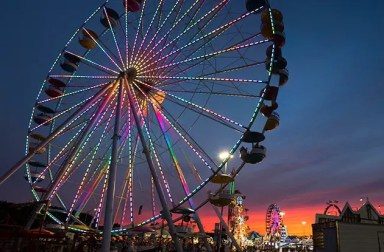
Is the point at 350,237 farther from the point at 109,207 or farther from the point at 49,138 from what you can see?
the point at 49,138

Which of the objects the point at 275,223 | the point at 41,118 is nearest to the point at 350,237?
the point at 41,118

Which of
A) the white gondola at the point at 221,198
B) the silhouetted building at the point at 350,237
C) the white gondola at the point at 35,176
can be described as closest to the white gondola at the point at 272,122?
the white gondola at the point at 221,198

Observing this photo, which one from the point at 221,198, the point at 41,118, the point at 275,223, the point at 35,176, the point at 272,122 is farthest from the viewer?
the point at 275,223

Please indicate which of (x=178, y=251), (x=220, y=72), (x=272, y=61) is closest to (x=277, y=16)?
(x=272, y=61)

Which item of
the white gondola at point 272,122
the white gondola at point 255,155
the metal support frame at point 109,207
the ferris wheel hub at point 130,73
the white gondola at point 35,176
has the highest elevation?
the ferris wheel hub at point 130,73

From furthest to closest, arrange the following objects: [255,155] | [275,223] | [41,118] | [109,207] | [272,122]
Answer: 1. [275,223]
2. [41,118]
3. [272,122]
4. [255,155]
5. [109,207]

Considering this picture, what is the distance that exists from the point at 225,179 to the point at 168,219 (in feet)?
11.0

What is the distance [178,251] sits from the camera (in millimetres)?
12836

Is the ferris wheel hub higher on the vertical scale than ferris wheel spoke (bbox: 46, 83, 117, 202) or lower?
higher

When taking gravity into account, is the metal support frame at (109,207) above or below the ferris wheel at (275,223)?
below

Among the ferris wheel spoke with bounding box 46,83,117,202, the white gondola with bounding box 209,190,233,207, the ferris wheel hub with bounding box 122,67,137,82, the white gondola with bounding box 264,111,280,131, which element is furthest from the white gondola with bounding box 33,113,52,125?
the white gondola with bounding box 264,111,280,131

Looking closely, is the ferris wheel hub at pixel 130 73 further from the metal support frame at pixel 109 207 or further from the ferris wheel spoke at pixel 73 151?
the metal support frame at pixel 109 207

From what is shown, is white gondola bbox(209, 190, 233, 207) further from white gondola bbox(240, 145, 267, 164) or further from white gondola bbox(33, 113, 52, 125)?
white gondola bbox(33, 113, 52, 125)

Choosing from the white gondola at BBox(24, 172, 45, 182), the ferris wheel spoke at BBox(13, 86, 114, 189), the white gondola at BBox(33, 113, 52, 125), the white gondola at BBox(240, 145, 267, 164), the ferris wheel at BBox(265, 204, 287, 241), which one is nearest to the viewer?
the ferris wheel spoke at BBox(13, 86, 114, 189)
